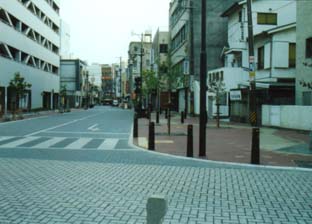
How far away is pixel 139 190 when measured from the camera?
27.7 feet

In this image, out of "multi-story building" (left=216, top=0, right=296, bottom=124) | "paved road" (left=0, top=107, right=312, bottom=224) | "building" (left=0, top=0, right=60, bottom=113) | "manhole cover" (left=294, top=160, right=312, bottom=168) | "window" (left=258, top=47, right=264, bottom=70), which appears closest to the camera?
"paved road" (left=0, top=107, right=312, bottom=224)

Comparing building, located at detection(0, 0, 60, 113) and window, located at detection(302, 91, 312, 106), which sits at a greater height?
building, located at detection(0, 0, 60, 113)

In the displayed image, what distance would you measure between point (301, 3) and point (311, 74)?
4445 millimetres

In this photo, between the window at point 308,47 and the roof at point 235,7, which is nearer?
the window at point 308,47

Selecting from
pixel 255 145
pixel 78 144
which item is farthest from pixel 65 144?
pixel 255 145

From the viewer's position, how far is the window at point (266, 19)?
35906 mm

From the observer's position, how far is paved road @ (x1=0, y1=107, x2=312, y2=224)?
21.7 feet

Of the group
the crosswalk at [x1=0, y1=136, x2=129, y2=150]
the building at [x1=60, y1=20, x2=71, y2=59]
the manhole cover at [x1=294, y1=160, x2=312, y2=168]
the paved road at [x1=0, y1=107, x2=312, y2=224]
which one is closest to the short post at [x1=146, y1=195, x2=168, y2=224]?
the paved road at [x1=0, y1=107, x2=312, y2=224]

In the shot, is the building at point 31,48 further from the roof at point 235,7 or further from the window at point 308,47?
the window at point 308,47

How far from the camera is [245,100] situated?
3228 cm

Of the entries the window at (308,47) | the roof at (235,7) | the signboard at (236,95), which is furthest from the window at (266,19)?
the window at (308,47)

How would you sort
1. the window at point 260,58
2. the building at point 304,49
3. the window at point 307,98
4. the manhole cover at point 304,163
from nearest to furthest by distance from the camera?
the manhole cover at point 304,163
the building at point 304,49
the window at point 307,98
the window at point 260,58

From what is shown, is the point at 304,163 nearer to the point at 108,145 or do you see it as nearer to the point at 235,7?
the point at 108,145

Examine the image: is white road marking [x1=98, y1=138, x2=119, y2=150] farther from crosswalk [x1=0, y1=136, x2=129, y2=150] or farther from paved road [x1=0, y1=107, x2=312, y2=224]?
paved road [x1=0, y1=107, x2=312, y2=224]
